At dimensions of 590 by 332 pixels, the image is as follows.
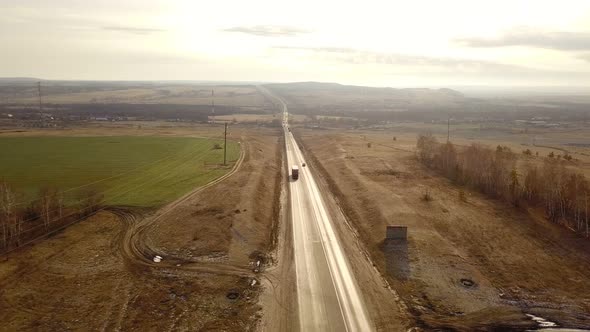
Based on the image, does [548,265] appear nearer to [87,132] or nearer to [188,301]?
[188,301]

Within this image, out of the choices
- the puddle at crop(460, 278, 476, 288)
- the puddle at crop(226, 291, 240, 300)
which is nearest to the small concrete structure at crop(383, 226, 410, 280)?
the puddle at crop(460, 278, 476, 288)

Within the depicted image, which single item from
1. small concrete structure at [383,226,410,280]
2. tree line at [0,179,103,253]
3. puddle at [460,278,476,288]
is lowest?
puddle at [460,278,476,288]

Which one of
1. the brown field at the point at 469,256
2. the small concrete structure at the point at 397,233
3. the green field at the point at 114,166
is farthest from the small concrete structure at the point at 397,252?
the green field at the point at 114,166

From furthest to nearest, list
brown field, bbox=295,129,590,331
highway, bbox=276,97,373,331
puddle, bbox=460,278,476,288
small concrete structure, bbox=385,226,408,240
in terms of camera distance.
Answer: small concrete structure, bbox=385,226,408,240
puddle, bbox=460,278,476,288
brown field, bbox=295,129,590,331
highway, bbox=276,97,373,331

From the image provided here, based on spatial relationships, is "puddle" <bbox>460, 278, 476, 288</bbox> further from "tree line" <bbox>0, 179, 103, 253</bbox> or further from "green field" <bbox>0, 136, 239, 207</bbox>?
"tree line" <bbox>0, 179, 103, 253</bbox>

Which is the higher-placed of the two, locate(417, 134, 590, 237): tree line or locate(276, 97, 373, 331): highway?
locate(417, 134, 590, 237): tree line

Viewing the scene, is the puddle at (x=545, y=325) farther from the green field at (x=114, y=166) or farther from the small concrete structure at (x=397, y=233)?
the green field at (x=114, y=166)

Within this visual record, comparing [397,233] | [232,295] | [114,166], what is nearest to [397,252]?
[397,233]
